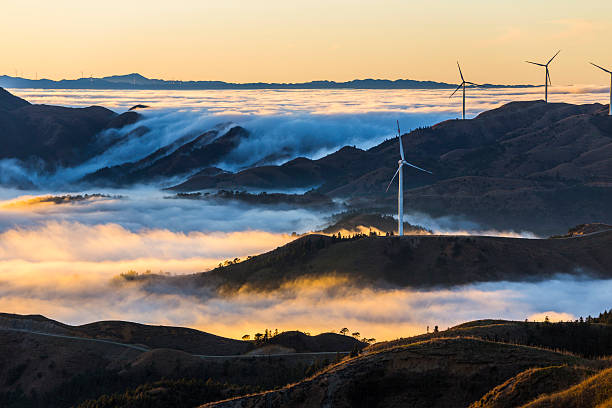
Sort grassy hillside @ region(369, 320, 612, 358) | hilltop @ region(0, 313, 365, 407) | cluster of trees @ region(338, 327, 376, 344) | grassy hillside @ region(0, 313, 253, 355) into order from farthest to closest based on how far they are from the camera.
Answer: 1. cluster of trees @ region(338, 327, 376, 344)
2. grassy hillside @ region(0, 313, 253, 355)
3. hilltop @ region(0, 313, 365, 407)
4. grassy hillside @ region(369, 320, 612, 358)

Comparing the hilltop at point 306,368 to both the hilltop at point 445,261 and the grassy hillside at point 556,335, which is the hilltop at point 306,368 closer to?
the grassy hillside at point 556,335

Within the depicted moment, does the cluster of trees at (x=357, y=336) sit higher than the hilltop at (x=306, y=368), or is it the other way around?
the hilltop at (x=306, y=368)

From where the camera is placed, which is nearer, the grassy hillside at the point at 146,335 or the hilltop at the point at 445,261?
the grassy hillside at the point at 146,335

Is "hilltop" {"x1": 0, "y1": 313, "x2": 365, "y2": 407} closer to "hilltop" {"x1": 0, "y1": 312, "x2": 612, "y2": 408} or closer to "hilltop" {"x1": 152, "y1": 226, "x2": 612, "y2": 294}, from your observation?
"hilltop" {"x1": 0, "y1": 312, "x2": 612, "y2": 408}

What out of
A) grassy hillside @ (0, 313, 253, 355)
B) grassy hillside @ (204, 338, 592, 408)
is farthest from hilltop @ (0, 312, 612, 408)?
grassy hillside @ (0, 313, 253, 355)

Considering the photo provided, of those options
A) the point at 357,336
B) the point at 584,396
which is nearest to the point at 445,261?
the point at 357,336

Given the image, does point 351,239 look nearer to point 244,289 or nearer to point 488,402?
point 244,289

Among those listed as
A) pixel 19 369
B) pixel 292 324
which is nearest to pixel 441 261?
pixel 292 324

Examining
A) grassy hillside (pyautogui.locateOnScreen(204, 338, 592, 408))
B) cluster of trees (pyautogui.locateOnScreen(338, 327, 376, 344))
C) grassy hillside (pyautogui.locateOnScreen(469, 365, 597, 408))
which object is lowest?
cluster of trees (pyautogui.locateOnScreen(338, 327, 376, 344))

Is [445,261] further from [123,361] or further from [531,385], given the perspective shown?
[531,385]

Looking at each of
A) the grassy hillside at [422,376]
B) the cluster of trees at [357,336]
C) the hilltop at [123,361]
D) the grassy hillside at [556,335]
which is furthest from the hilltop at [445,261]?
the grassy hillside at [422,376]

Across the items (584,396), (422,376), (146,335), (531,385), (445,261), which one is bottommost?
(146,335)

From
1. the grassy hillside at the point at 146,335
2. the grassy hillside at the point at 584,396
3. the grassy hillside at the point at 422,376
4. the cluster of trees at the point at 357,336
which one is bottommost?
the cluster of trees at the point at 357,336

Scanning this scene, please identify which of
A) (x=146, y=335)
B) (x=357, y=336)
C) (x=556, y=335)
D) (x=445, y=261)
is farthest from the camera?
(x=445, y=261)
